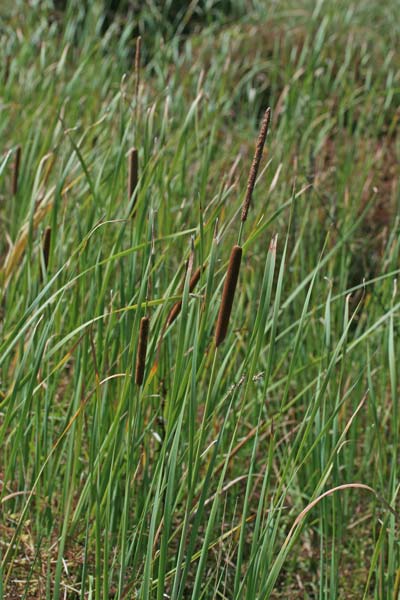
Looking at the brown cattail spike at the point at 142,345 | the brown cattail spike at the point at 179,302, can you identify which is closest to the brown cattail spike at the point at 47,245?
the brown cattail spike at the point at 179,302

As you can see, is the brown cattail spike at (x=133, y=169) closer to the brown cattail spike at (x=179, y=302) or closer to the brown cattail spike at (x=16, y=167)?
the brown cattail spike at (x=179, y=302)

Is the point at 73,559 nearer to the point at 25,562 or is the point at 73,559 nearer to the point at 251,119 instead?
the point at 25,562

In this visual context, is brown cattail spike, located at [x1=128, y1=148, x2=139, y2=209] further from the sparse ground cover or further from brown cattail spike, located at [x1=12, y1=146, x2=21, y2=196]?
brown cattail spike, located at [x1=12, y1=146, x2=21, y2=196]

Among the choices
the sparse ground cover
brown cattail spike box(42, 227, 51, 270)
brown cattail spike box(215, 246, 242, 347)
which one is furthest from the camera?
brown cattail spike box(42, 227, 51, 270)

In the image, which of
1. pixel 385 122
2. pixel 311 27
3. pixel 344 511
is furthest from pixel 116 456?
pixel 311 27

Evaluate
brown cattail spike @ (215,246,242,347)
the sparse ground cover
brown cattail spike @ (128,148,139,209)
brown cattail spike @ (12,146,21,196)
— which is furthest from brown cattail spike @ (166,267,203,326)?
brown cattail spike @ (12,146,21,196)

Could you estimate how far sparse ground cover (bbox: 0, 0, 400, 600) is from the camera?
3.53 ft

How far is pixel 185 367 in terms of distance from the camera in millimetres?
1251

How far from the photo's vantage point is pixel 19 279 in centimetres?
187

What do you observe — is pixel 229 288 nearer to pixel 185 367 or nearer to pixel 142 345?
pixel 142 345

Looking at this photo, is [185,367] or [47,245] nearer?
[185,367]

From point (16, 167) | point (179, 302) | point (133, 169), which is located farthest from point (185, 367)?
point (16, 167)

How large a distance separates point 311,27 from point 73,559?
10.4 ft

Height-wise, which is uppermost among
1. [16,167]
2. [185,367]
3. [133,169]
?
[133,169]
